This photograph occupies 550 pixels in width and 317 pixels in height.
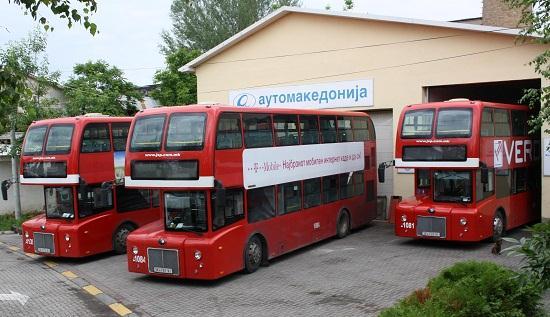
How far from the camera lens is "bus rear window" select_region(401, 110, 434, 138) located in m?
14.9

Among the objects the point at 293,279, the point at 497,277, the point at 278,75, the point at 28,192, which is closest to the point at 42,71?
the point at 28,192

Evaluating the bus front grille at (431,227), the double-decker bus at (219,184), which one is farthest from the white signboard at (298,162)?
the bus front grille at (431,227)

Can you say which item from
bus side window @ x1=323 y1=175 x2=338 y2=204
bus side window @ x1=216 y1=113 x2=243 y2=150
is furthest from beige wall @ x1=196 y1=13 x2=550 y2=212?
bus side window @ x1=216 y1=113 x2=243 y2=150

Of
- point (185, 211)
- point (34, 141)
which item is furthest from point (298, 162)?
point (34, 141)

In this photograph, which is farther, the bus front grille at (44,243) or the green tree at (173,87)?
the green tree at (173,87)

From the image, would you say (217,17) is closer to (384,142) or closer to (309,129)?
(384,142)

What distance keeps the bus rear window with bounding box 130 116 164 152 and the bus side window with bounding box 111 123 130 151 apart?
3457 mm

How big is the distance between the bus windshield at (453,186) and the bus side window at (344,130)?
120 inches

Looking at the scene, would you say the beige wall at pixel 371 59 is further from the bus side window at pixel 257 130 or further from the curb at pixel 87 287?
the curb at pixel 87 287

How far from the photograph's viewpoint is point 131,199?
16.2 m

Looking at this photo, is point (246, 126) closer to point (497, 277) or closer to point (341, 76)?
point (497, 277)

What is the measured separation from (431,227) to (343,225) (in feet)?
9.91

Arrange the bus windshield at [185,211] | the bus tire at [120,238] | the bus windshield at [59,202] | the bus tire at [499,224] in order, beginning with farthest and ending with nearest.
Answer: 1. the bus tire at [120,238]
2. the bus tire at [499,224]
3. the bus windshield at [59,202]
4. the bus windshield at [185,211]

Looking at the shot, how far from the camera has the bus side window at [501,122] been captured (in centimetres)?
1555
